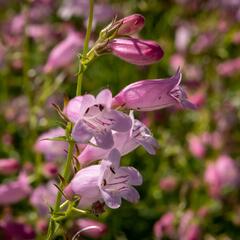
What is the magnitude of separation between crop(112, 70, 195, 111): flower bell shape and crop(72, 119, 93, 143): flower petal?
0.48 ft

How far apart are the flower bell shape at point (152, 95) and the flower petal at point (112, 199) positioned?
7.6 inches

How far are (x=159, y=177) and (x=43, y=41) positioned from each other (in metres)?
1.00

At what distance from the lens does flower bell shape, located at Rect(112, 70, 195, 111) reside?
151 cm

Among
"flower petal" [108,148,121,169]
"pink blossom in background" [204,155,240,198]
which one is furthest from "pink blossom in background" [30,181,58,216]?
"flower petal" [108,148,121,169]

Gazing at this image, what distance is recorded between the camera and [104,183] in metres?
1.49

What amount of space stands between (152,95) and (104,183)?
0.68 feet

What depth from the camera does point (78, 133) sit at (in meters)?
1.38

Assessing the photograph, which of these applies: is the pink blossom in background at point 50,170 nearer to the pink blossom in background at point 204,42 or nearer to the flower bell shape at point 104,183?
the flower bell shape at point 104,183

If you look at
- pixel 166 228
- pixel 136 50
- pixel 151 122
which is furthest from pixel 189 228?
pixel 136 50

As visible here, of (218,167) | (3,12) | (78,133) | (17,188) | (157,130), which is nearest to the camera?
(78,133)

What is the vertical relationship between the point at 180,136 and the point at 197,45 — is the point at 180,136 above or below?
below

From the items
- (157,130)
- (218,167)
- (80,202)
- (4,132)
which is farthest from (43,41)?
(80,202)

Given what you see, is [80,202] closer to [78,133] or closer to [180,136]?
[78,133]

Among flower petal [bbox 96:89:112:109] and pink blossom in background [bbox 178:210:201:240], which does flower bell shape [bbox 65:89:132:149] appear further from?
pink blossom in background [bbox 178:210:201:240]
